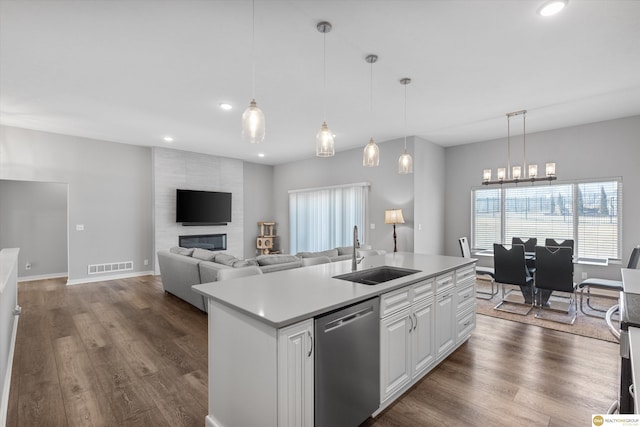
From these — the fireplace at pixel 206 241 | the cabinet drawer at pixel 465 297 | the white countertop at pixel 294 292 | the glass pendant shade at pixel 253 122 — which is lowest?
the cabinet drawer at pixel 465 297

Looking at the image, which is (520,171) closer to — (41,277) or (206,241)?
(206,241)

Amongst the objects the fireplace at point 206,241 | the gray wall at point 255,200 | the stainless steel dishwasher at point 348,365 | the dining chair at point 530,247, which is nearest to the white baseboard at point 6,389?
the stainless steel dishwasher at point 348,365

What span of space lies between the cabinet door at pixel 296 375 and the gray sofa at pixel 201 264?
2161 millimetres

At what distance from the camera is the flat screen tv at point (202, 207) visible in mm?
7066

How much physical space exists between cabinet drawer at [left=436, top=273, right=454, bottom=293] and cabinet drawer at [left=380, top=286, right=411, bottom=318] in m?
0.53

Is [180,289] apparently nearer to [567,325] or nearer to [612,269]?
[567,325]

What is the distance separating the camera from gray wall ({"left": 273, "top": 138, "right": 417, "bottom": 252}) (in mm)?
6051

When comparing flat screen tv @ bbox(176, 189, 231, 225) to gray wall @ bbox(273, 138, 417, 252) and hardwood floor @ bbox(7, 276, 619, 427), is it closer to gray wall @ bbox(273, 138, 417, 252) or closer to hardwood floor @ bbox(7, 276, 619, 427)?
gray wall @ bbox(273, 138, 417, 252)

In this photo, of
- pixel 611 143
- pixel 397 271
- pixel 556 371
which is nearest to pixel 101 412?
pixel 397 271

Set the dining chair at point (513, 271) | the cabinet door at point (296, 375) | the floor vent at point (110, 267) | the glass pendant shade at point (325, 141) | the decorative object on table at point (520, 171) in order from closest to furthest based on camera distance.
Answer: the cabinet door at point (296, 375) < the glass pendant shade at point (325, 141) < the dining chair at point (513, 271) < the decorative object on table at point (520, 171) < the floor vent at point (110, 267)

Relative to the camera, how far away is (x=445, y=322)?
109 inches

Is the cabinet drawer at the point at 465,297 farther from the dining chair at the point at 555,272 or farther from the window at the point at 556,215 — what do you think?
the window at the point at 556,215

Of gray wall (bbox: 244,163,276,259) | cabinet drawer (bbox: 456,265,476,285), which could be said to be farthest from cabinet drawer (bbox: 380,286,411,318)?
gray wall (bbox: 244,163,276,259)

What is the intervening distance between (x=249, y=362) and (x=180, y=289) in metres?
3.55
